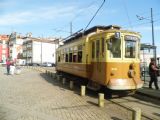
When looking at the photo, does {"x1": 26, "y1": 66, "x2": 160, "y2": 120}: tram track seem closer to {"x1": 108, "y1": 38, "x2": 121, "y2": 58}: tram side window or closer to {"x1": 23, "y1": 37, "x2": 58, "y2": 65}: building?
{"x1": 108, "y1": 38, "x2": 121, "y2": 58}: tram side window

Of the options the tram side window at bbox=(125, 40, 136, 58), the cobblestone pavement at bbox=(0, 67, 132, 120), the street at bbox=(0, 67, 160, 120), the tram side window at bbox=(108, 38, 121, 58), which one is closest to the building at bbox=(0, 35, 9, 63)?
the cobblestone pavement at bbox=(0, 67, 132, 120)

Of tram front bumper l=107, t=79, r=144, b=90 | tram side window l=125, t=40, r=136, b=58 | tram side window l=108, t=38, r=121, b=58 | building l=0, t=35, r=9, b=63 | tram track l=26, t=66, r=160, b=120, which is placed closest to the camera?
tram track l=26, t=66, r=160, b=120

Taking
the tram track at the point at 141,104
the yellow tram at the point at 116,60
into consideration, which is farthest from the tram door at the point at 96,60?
the tram track at the point at 141,104

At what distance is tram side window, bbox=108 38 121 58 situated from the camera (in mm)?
14719

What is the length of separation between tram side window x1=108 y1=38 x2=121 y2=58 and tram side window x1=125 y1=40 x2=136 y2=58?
1.35ft

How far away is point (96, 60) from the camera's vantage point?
51.8ft

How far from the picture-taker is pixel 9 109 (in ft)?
39.0

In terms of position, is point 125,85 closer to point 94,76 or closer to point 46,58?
point 94,76

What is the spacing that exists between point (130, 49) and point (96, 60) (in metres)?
1.79

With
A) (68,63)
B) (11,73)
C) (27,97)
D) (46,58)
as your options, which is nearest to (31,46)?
(46,58)

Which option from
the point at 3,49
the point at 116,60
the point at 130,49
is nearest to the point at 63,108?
the point at 116,60

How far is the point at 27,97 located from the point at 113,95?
13.5 ft

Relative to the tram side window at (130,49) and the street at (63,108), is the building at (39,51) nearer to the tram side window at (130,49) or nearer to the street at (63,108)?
the tram side window at (130,49)

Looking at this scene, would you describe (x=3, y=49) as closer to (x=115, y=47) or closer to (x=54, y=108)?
(x=115, y=47)
